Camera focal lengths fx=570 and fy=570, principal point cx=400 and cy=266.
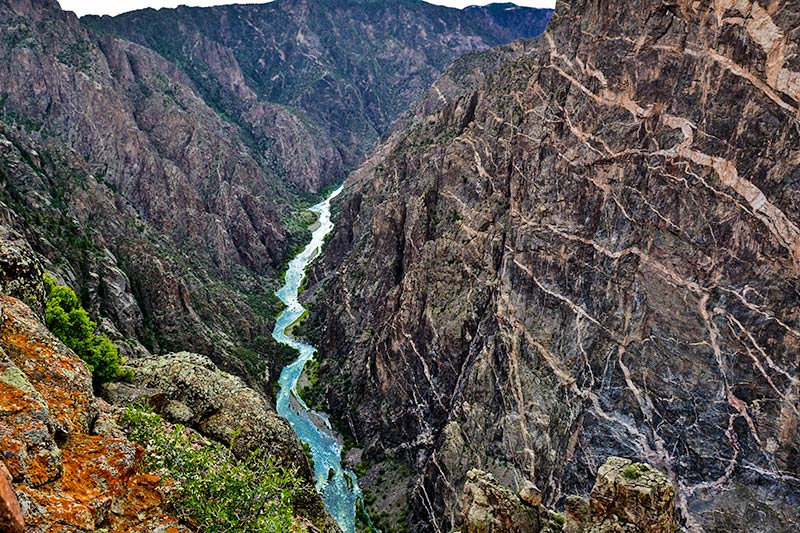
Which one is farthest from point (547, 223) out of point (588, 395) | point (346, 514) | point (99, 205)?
point (99, 205)

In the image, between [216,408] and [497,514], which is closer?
[497,514]

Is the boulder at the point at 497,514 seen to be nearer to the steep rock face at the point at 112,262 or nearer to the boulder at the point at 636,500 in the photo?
the boulder at the point at 636,500

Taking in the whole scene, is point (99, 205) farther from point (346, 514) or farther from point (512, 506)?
point (512, 506)

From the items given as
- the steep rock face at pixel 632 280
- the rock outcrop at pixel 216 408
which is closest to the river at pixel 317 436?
the steep rock face at pixel 632 280

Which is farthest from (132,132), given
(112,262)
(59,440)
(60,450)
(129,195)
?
(60,450)

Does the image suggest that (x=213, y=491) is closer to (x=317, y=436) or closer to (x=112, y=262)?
(x=112, y=262)

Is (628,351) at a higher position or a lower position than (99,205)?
higher
